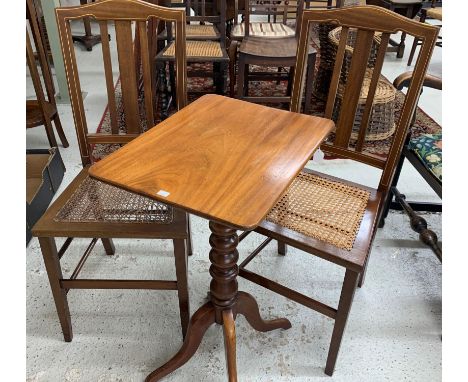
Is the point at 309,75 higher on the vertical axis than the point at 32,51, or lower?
lower

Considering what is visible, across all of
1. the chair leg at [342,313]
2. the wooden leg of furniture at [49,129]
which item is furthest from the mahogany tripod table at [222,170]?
the wooden leg of furniture at [49,129]

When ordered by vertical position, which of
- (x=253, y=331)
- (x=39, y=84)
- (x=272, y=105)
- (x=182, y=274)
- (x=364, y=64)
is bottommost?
(x=253, y=331)

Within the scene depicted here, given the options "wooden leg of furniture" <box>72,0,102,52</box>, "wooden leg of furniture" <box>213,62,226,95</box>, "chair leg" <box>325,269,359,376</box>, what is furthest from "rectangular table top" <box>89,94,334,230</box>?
"wooden leg of furniture" <box>72,0,102,52</box>

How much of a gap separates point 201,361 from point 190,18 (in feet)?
8.15

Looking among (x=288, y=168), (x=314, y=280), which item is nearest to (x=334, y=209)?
(x=288, y=168)

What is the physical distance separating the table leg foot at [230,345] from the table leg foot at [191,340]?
0.20 feet

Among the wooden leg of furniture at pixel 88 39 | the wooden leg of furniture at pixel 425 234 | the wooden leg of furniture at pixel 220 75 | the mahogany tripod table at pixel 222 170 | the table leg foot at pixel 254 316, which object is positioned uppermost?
the mahogany tripod table at pixel 222 170

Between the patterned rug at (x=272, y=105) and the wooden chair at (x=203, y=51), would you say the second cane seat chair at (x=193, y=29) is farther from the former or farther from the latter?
the patterned rug at (x=272, y=105)

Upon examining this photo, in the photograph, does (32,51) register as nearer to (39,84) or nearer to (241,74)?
(39,84)

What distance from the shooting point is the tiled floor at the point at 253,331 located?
140 cm

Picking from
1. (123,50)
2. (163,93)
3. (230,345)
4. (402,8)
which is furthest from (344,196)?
(402,8)

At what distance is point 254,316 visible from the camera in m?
1.42

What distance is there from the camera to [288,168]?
3.26ft

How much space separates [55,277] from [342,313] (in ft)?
3.11
